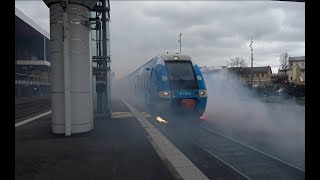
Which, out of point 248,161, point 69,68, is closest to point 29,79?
point 69,68

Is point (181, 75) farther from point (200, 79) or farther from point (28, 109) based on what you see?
point (28, 109)

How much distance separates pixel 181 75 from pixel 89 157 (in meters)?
6.95

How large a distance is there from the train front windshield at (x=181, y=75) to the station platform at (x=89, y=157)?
9.71 ft

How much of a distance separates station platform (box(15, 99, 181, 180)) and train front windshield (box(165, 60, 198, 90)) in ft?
9.71

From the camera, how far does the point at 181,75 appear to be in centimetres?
1324

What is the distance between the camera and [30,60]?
54.5 metres

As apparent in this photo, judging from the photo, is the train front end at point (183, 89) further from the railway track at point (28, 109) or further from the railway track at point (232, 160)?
the railway track at point (28, 109)

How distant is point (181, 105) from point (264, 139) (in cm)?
363

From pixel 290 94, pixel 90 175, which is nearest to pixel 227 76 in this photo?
pixel 290 94

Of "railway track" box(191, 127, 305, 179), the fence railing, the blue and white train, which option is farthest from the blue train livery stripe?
the fence railing
